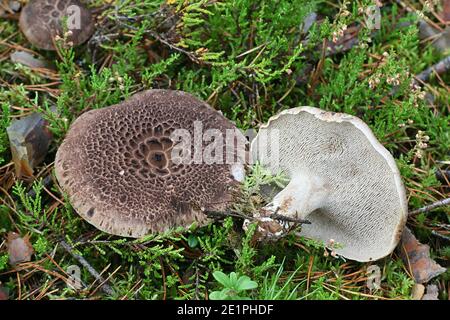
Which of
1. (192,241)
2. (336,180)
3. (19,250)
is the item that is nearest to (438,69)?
(336,180)

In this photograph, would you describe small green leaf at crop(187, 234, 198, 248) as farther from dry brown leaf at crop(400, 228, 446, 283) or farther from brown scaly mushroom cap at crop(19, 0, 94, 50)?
brown scaly mushroom cap at crop(19, 0, 94, 50)

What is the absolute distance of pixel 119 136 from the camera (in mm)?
3045

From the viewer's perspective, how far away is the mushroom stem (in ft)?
9.61

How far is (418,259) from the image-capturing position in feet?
9.89

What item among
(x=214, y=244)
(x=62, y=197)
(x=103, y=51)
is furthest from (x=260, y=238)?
(x=103, y=51)

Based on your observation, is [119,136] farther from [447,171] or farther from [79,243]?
[447,171]

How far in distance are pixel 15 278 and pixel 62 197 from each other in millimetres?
498

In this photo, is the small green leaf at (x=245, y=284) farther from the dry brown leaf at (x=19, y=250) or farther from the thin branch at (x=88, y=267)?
the dry brown leaf at (x=19, y=250)

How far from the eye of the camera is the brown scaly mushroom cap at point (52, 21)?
364 centimetres

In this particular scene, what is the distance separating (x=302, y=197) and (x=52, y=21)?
201 cm

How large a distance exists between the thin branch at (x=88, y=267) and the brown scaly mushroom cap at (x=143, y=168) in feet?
0.87

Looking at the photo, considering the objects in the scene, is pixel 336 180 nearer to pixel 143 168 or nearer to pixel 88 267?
pixel 143 168

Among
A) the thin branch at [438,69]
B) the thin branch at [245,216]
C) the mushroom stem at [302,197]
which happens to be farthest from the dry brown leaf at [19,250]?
the thin branch at [438,69]
